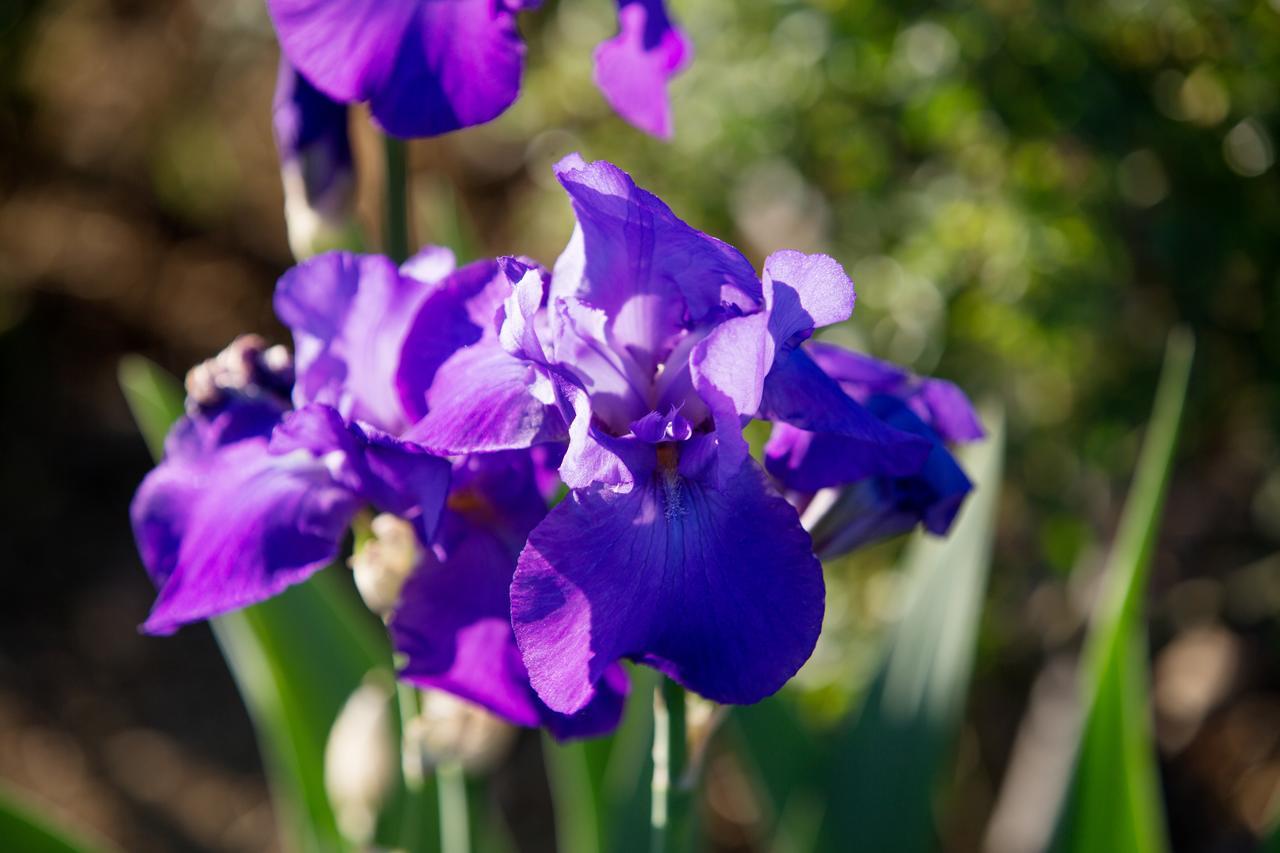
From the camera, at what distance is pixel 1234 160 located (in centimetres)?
147

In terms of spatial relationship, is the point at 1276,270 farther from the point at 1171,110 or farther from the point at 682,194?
the point at 682,194

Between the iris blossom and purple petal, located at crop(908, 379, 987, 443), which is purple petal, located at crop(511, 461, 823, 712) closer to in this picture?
the iris blossom

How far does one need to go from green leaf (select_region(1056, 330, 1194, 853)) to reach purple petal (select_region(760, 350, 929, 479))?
50 centimetres

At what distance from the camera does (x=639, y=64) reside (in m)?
0.89

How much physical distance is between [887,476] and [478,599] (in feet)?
0.80

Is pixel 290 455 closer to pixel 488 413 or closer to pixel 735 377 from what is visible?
pixel 488 413

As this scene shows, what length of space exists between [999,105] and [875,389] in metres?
0.81

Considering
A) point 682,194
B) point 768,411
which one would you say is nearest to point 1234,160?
point 682,194

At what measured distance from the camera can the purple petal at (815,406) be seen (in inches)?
23.5

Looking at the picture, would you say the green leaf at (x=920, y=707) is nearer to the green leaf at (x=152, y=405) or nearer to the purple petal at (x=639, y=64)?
the purple petal at (x=639, y=64)

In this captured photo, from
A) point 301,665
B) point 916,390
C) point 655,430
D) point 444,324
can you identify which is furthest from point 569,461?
point 301,665

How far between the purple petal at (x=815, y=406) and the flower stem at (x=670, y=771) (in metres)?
0.16

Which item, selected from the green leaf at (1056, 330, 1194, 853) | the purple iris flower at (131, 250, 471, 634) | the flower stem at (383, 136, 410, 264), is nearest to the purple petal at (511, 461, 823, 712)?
the purple iris flower at (131, 250, 471, 634)

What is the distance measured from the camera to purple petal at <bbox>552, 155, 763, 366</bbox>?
60 centimetres
